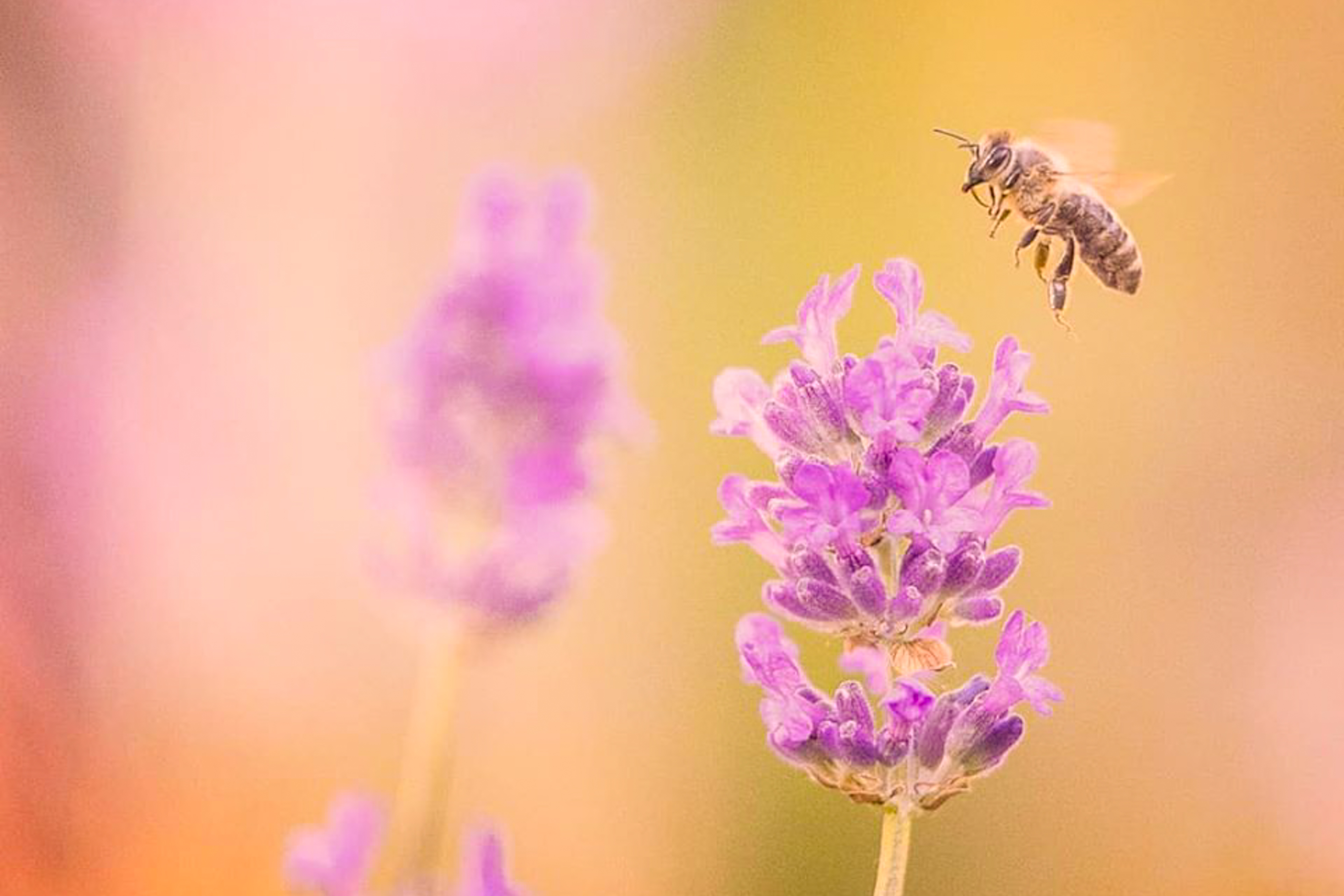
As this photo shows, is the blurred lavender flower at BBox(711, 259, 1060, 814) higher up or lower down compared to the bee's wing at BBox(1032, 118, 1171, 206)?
lower down

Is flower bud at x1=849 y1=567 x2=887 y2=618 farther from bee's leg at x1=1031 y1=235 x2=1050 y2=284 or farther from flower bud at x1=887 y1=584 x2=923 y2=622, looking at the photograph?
bee's leg at x1=1031 y1=235 x2=1050 y2=284

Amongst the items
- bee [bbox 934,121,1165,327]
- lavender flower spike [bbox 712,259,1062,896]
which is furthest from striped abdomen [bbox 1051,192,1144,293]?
lavender flower spike [bbox 712,259,1062,896]

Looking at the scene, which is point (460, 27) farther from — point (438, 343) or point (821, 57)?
point (438, 343)

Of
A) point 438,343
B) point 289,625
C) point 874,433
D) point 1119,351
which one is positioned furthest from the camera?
point 1119,351

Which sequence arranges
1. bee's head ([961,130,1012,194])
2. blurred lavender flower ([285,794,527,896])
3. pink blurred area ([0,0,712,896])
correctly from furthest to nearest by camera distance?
pink blurred area ([0,0,712,896]) → bee's head ([961,130,1012,194]) → blurred lavender flower ([285,794,527,896])

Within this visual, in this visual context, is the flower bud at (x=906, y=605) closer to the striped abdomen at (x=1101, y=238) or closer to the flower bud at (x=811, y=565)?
the flower bud at (x=811, y=565)

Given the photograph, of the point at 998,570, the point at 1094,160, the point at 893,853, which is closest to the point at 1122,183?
the point at 1094,160

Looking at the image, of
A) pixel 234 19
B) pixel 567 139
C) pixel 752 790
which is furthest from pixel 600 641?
pixel 234 19
